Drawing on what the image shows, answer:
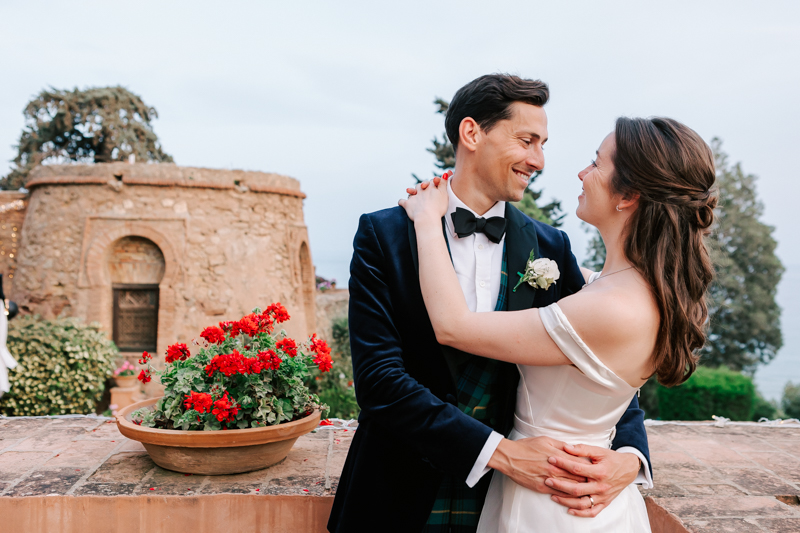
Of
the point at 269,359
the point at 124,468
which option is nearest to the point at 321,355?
the point at 269,359

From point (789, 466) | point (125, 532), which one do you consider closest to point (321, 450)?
point (125, 532)

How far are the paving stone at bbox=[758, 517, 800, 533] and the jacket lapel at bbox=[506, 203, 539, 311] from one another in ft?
A: 4.75

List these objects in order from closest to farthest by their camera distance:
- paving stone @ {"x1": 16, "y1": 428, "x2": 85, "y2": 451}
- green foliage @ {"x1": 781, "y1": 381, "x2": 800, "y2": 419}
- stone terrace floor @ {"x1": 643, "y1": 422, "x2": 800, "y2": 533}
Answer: stone terrace floor @ {"x1": 643, "y1": 422, "x2": 800, "y2": 533}
paving stone @ {"x1": 16, "y1": 428, "x2": 85, "y2": 451}
green foliage @ {"x1": 781, "y1": 381, "x2": 800, "y2": 419}

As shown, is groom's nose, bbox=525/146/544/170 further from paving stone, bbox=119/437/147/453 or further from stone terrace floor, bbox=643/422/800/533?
paving stone, bbox=119/437/147/453

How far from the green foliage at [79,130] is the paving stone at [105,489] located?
18.9 metres

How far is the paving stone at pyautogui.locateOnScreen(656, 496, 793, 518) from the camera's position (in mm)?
2365

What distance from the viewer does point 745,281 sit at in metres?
18.7

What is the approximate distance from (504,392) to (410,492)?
447mm

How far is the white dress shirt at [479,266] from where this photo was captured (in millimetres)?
1872

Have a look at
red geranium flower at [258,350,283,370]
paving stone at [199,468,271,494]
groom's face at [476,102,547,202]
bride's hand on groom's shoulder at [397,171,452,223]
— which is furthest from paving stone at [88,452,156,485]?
groom's face at [476,102,547,202]

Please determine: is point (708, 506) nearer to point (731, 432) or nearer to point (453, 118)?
point (731, 432)

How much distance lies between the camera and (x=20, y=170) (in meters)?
19.2

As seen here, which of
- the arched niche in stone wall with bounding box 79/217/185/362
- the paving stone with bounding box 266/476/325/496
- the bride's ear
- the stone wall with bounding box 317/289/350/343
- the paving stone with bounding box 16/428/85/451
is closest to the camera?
the bride's ear

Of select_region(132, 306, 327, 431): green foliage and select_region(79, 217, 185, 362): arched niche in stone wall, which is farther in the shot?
select_region(79, 217, 185, 362): arched niche in stone wall
